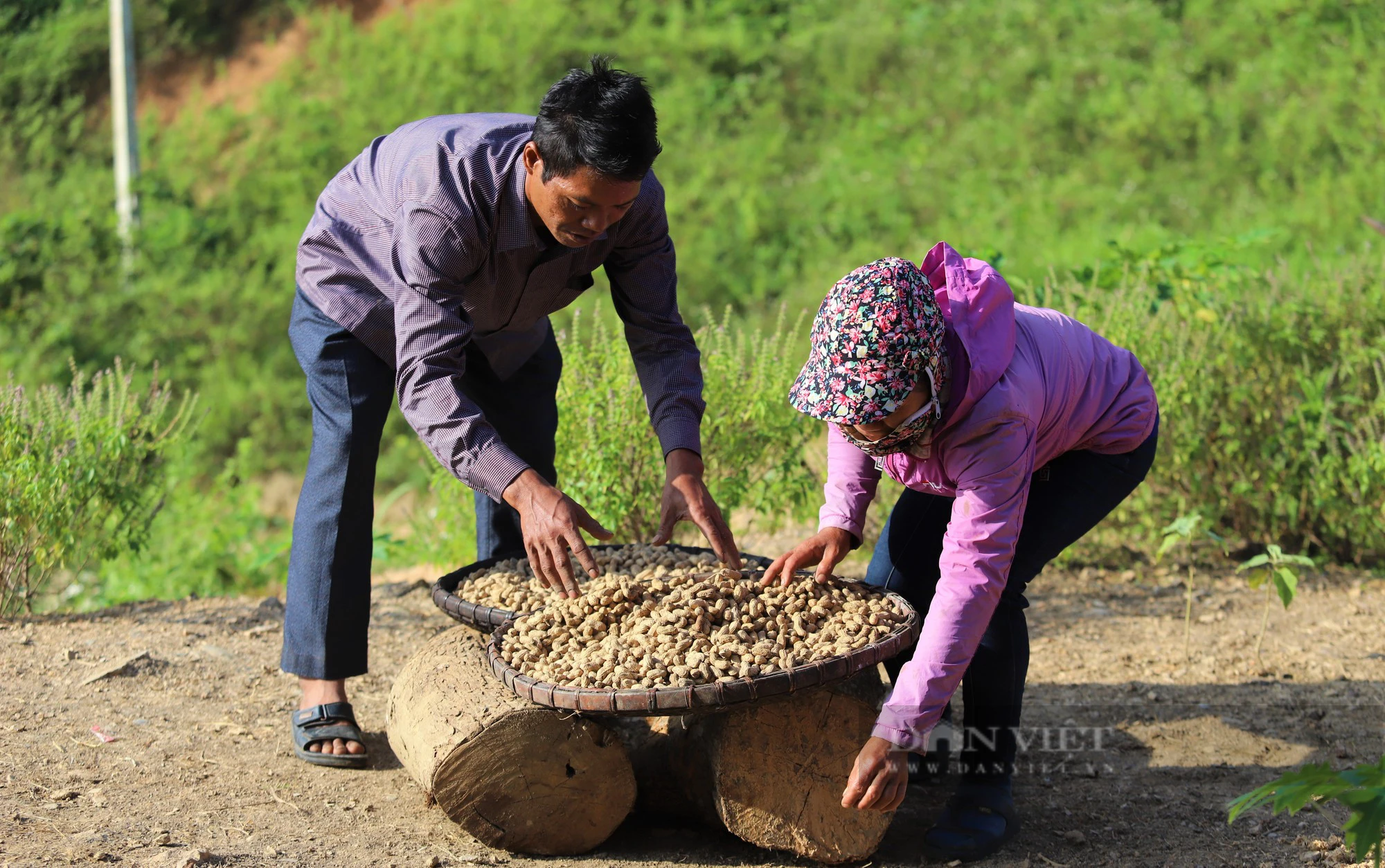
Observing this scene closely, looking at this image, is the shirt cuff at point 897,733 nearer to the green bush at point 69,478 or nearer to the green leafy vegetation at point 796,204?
the green leafy vegetation at point 796,204

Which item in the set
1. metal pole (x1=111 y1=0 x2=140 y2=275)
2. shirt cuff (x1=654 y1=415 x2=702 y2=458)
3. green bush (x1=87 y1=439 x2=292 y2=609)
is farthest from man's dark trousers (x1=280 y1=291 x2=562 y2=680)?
metal pole (x1=111 y1=0 x2=140 y2=275)

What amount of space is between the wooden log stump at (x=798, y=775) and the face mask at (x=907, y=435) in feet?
1.94

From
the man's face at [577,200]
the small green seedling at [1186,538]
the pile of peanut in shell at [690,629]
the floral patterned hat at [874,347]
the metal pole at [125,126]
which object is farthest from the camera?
the metal pole at [125,126]

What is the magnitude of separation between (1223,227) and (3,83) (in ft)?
38.0

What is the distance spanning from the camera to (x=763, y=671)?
2.39m

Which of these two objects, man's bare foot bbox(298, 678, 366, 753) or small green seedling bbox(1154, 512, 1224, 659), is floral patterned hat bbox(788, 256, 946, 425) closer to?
man's bare foot bbox(298, 678, 366, 753)

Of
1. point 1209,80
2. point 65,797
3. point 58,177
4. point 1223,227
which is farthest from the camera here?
point 58,177

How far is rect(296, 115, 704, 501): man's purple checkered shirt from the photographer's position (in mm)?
2645

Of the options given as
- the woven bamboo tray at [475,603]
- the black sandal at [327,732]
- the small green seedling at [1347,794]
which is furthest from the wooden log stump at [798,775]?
the black sandal at [327,732]

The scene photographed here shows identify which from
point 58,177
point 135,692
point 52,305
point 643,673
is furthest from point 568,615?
point 58,177

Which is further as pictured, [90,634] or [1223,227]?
[1223,227]

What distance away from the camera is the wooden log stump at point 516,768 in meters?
2.57

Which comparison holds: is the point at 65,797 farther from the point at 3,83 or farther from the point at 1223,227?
the point at 3,83

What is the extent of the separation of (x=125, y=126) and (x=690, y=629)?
9.34 metres
